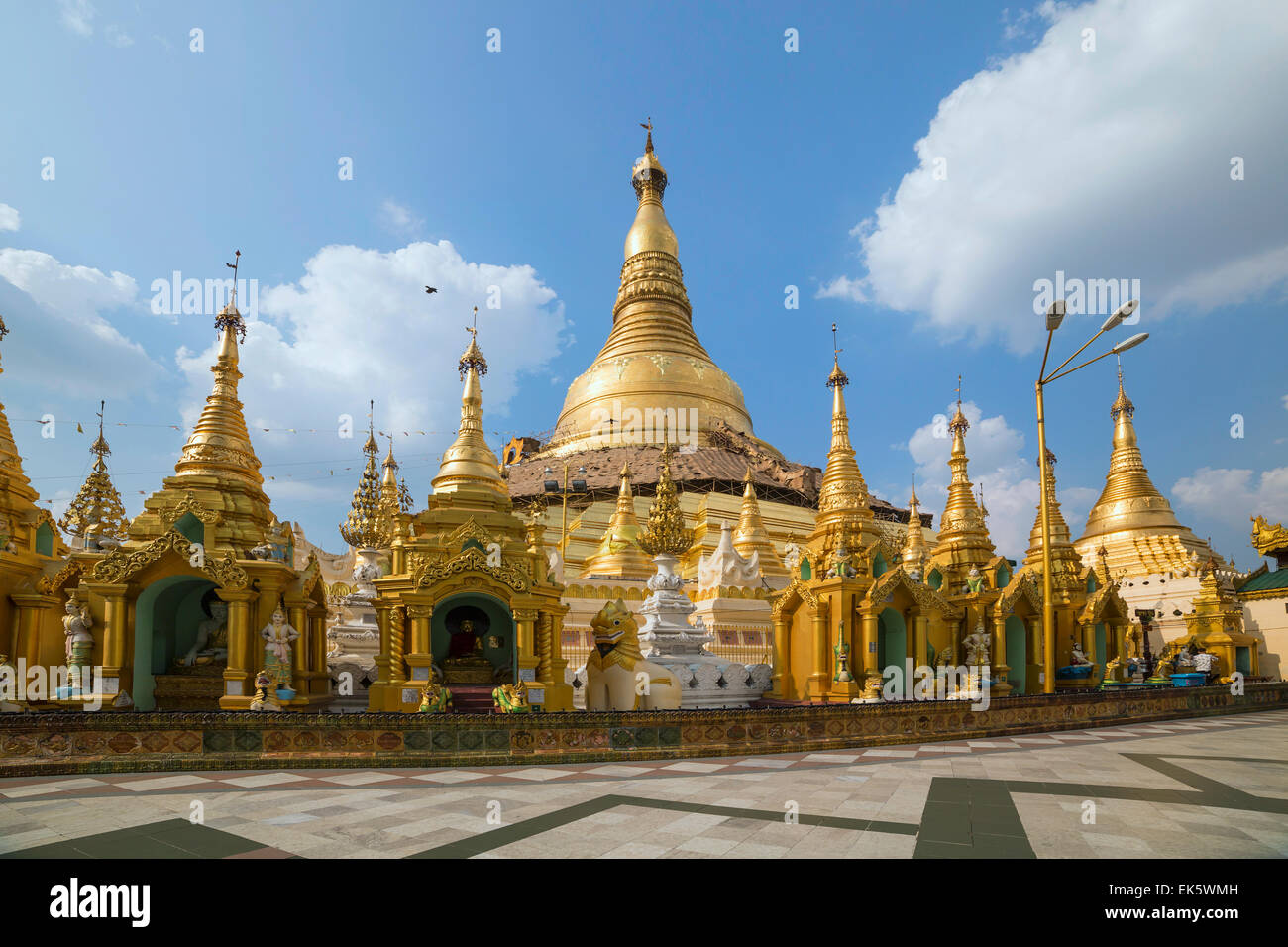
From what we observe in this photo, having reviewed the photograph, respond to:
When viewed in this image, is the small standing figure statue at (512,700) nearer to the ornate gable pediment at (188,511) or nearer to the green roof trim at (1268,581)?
the ornate gable pediment at (188,511)

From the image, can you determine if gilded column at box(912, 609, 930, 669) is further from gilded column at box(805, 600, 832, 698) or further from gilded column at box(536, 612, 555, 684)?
gilded column at box(536, 612, 555, 684)

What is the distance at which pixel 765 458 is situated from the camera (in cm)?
5212

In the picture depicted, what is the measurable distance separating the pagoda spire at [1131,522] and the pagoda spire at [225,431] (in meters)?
41.8

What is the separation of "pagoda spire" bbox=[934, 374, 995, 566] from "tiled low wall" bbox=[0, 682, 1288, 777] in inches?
655


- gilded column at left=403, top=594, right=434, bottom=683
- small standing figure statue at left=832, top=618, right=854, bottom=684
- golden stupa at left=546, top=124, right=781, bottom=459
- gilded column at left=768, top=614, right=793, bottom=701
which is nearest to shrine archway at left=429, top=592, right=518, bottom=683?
gilded column at left=403, top=594, right=434, bottom=683

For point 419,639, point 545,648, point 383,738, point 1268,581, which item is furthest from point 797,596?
point 1268,581

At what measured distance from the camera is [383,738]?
36.2 ft

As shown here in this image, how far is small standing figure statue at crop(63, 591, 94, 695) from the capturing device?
46.2 feet

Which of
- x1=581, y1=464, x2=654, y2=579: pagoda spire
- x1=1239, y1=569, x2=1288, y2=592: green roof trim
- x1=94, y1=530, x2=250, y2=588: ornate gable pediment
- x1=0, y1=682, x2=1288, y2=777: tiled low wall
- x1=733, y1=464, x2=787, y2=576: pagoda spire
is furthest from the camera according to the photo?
x1=1239, y1=569, x2=1288, y2=592: green roof trim

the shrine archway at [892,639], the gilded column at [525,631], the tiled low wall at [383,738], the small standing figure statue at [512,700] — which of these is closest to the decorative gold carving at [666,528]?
the shrine archway at [892,639]

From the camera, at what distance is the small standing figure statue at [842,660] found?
58.4 feet

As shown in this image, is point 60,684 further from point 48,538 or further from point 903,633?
point 903,633

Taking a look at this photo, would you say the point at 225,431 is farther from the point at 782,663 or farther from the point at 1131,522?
the point at 1131,522
